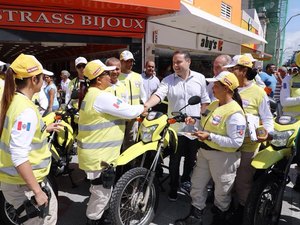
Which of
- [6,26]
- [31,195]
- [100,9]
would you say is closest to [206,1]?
[100,9]

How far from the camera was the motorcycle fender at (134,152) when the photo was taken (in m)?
2.82

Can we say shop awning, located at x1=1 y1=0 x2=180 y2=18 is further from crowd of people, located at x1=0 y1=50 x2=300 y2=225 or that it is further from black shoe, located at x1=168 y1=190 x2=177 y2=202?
black shoe, located at x1=168 y1=190 x2=177 y2=202

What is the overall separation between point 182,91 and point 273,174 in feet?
4.71

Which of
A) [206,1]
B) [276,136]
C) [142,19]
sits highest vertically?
[206,1]

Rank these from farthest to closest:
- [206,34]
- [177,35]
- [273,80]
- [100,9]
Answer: [206,34]
[177,35]
[273,80]
[100,9]

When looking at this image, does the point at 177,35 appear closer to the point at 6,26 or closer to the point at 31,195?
the point at 6,26

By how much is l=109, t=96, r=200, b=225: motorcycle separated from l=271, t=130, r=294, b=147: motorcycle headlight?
0.75 metres

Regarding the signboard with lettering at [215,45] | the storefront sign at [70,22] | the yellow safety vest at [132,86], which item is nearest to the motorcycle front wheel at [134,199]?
the yellow safety vest at [132,86]

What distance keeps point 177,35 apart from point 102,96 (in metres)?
9.48

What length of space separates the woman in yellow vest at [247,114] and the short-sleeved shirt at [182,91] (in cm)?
72

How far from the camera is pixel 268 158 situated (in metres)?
2.65

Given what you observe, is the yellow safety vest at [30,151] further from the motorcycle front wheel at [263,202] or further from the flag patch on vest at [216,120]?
the motorcycle front wheel at [263,202]

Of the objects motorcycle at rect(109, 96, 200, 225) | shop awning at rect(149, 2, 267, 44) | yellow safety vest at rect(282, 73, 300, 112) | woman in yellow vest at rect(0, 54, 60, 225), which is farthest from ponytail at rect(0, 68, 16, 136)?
shop awning at rect(149, 2, 267, 44)

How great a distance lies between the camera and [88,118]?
106 inches
